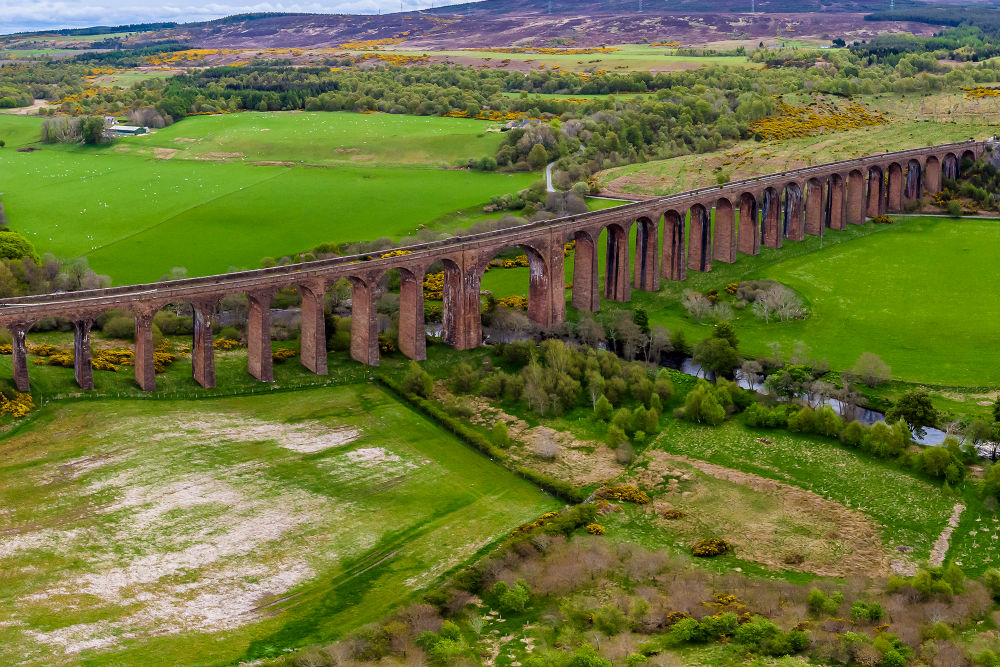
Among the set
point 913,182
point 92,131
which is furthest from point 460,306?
point 92,131

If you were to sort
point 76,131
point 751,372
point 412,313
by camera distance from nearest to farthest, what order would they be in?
1. point 412,313
2. point 751,372
3. point 76,131

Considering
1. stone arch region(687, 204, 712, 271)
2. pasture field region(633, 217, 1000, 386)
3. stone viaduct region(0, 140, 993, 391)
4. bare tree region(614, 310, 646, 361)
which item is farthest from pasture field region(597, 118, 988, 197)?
bare tree region(614, 310, 646, 361)

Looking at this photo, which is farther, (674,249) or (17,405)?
(674,249)

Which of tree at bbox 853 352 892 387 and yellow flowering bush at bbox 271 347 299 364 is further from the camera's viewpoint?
tree at bbox 853 352 892 387

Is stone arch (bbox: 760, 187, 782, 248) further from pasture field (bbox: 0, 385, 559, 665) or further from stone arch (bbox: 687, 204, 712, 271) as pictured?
pasture field (bbox: 0, 385, 559, 665)

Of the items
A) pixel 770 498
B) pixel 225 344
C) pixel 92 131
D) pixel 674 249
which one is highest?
pixel 92 131

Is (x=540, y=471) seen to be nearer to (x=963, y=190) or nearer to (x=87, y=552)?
(x=87, y=552)

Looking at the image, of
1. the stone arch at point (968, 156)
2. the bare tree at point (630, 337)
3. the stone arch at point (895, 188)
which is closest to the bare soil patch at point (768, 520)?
the bare tree at point (630, 337)

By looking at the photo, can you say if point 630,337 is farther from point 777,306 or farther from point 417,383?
point 417,383
